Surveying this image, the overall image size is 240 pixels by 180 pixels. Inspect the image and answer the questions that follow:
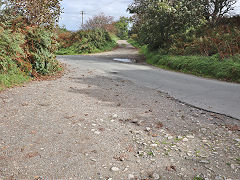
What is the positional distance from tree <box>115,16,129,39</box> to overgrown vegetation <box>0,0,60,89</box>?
4640cm

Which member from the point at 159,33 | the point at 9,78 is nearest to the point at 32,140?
the point at 9,78

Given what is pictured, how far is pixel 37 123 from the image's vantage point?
172 inches

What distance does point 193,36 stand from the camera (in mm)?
15930

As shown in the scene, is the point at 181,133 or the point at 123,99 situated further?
the point at 123,99

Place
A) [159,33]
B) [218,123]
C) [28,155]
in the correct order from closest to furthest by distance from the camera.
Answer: [28,155]
[218,123]
[159,33]

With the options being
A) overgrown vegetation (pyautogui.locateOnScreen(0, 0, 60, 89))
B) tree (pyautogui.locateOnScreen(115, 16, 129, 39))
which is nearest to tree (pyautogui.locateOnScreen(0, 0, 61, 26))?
overgrown vegetation (pyautogui.locateOnScreen(0, 0, 60, 89))

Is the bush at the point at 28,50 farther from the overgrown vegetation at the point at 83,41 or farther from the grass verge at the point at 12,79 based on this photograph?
the overgrown vegetation at the point at 83,41

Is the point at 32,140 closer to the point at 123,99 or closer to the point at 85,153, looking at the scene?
the point at 85,153

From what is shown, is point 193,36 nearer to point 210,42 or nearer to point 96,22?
point 210,42

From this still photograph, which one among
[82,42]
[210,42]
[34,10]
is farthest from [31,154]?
[82,42]

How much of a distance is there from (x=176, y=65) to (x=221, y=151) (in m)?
10.4

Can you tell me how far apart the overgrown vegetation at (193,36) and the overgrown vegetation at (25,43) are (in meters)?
8.06

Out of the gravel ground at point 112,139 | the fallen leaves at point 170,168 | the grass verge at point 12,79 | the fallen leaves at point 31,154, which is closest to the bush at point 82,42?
the grass verge at point 12,79

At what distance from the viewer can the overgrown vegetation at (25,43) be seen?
23.7 feet
